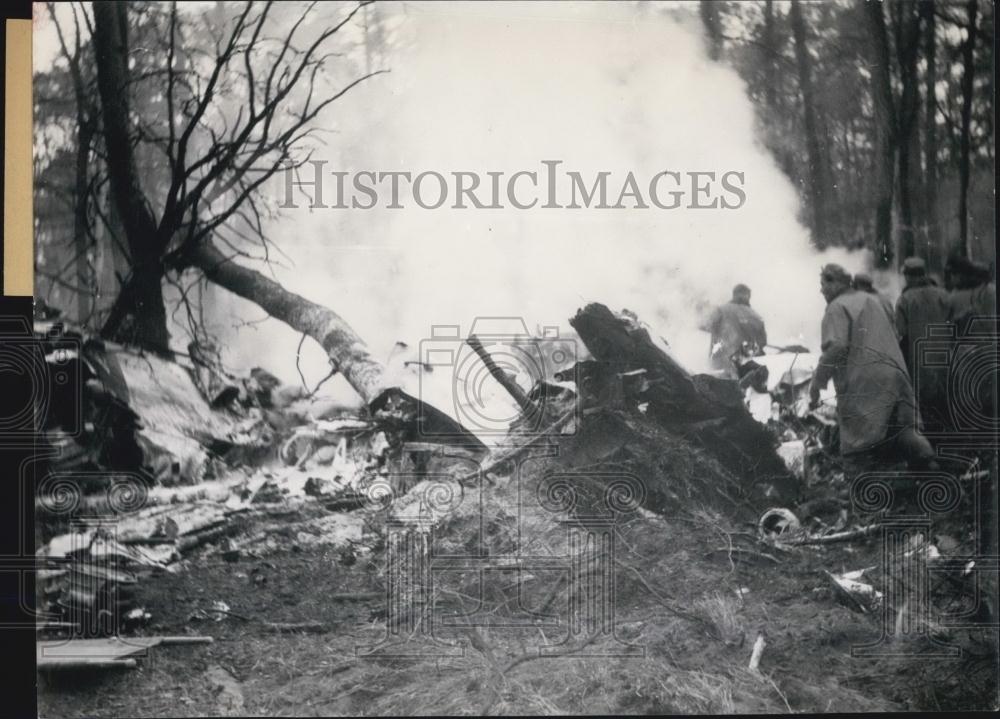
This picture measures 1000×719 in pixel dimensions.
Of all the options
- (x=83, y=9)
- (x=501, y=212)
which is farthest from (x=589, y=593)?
(x=83, y=9)

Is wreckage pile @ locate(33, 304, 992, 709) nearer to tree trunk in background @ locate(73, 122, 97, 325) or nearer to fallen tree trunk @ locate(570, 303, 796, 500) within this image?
fallen tree trunk @ locate(570, 303, 796, 500)

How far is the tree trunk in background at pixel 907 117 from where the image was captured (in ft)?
9.87

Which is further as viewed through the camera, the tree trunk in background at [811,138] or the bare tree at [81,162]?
the tree trunk in background at [811,138]

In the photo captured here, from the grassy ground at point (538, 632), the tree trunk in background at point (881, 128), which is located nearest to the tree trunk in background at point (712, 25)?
the tree trunk in background at point (881, 128)

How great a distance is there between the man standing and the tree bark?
0.58 feet

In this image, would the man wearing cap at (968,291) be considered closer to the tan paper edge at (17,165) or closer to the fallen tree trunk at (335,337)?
the fallen tree trunk at (335,337)

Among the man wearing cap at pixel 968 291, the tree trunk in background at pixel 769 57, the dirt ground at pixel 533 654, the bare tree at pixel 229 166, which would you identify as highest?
the tree trunk in background at pixel 769 57

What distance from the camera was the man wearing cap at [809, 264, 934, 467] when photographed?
2.98m

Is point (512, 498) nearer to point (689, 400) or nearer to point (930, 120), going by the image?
point (689, 400)

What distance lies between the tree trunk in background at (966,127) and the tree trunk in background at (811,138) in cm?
53

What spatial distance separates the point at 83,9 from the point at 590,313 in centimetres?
210

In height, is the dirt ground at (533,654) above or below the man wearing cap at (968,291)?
below

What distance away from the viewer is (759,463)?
2980 millimetres

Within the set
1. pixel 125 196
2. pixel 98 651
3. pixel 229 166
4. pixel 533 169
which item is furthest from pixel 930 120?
pixel 98 651
